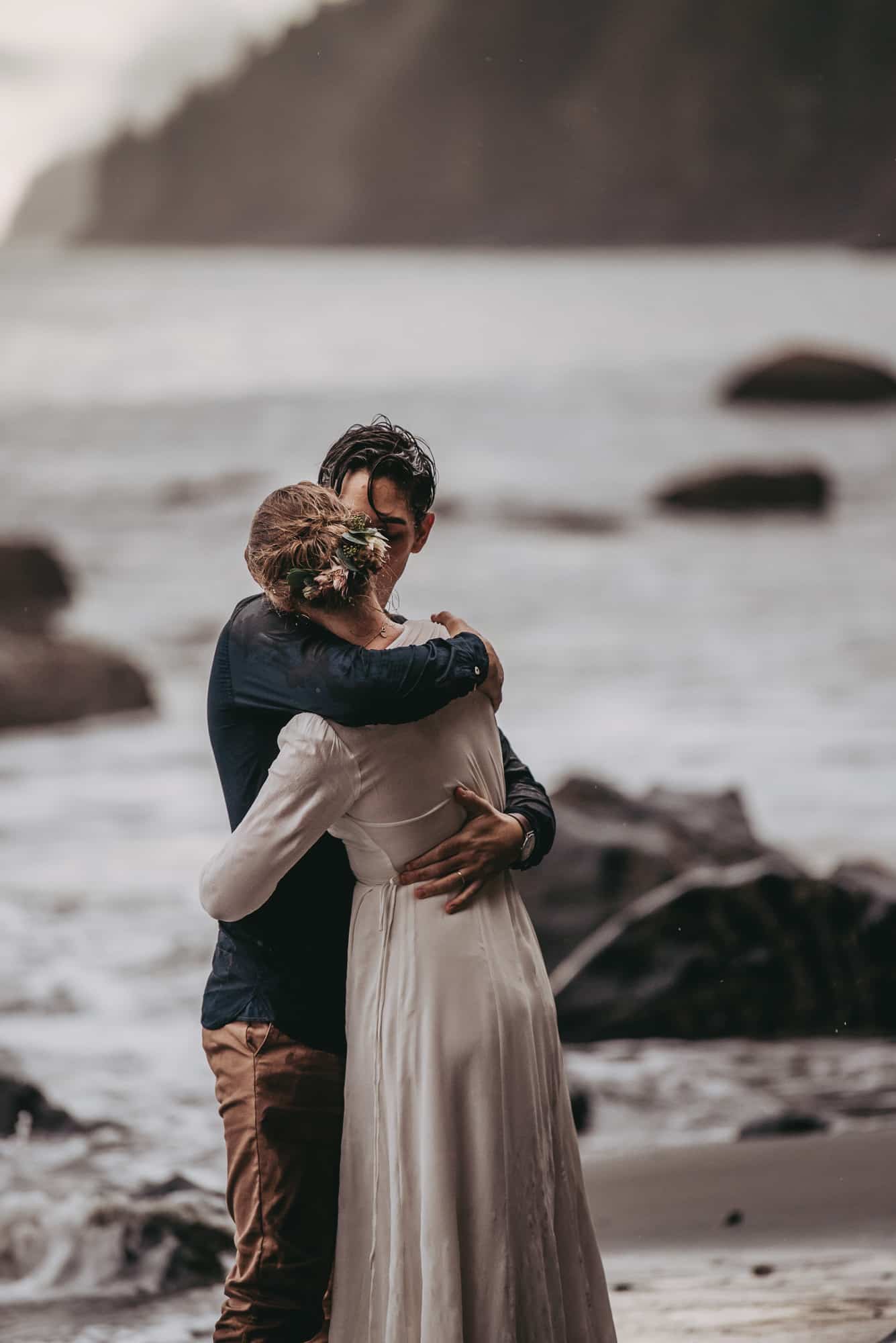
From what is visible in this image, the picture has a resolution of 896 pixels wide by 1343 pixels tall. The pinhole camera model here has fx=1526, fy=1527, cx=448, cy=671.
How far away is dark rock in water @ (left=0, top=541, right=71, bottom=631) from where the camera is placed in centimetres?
670

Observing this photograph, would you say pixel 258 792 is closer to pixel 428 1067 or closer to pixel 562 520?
pixel 428 1067

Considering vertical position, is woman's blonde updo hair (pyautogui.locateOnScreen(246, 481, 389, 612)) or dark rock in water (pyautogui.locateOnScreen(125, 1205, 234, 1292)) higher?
woman's blonde updo hair (pyautogui.locateOnScreen(246, 481, 389, 612))

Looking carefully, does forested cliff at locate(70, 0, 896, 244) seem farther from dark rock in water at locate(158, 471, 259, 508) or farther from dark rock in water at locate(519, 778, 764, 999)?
dark rock in water at locate(519, 778, 764, 999)

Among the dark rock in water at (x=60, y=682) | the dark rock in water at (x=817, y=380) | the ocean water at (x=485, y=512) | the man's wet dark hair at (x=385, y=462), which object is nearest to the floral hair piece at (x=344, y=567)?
the man's wet dark hair at (x=385, y=462)

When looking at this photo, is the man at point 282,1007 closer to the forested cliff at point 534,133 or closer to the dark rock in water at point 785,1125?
the dark rock in water at point 785,1125

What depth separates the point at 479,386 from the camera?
7016 millimetres

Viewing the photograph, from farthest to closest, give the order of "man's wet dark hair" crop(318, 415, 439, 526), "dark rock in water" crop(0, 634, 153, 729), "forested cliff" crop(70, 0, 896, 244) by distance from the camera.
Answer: "forested cliff" crop(70, 0, 896, 244) < "dark rock in water" crop(0, 634, 153, 729) < "man's wet dark hair" crop(318, 415, 439, 526)

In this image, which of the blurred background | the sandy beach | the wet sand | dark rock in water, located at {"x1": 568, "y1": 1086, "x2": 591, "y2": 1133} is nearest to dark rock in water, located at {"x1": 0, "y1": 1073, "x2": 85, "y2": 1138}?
the blurred background

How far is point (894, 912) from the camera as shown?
5.68 m

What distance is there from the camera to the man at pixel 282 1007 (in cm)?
202

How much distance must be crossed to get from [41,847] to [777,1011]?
9.97 ft

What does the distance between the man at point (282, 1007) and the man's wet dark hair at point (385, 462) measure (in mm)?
256

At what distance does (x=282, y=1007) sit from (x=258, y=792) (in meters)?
0.29

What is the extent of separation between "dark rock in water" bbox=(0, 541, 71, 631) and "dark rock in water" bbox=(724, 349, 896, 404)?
327cm
